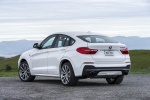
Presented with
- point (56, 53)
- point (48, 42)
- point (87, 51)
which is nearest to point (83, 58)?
point (87, 51)

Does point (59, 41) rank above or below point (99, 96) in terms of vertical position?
above

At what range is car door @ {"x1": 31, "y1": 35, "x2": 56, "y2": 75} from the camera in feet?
50.0

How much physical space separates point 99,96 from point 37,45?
17.8 ft

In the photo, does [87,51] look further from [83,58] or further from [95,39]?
[95,39]

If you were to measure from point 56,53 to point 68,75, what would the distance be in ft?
3.60

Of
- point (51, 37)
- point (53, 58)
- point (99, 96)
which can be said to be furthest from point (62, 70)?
point (99, 96)

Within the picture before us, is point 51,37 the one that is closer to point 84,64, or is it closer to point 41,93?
point 84,64

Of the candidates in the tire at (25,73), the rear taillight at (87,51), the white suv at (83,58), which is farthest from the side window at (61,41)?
the tire at (25,73)

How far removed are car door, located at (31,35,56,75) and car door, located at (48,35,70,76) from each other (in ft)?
0.92

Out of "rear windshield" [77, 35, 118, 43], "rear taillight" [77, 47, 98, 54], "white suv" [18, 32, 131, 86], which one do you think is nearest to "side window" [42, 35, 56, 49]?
"white suv" [18, 32, 131, 86]

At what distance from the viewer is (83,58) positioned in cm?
1341

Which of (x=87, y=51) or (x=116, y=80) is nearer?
(x=87, y=51)

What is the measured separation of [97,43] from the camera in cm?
1368

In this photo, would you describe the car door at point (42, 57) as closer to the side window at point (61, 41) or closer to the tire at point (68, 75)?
the side window at point (61, 41)
